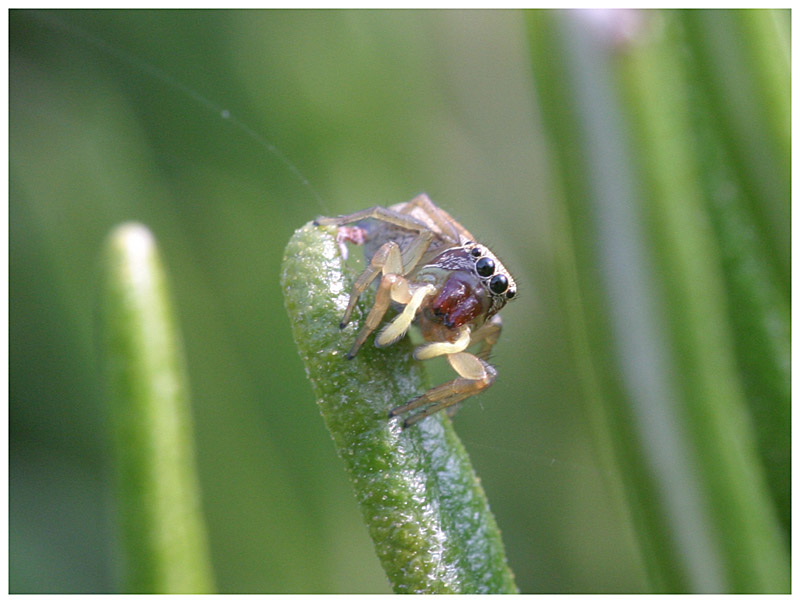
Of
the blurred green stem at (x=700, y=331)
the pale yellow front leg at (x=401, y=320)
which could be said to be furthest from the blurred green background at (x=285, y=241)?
the pale yellow front leg at (x=401, y=320)

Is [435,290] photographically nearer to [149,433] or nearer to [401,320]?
[401,320]

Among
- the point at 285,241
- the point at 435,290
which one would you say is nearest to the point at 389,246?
the point at 435,290

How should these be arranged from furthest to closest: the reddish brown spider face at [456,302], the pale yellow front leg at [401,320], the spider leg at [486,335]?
1. the spider leg at [486,335]
2. the reddish brown spider face at [456,302]
3. the pale yellow front leg at [401,320]

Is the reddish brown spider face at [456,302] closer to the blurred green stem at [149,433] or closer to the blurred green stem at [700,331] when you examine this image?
the blurred green stem at [700,331]

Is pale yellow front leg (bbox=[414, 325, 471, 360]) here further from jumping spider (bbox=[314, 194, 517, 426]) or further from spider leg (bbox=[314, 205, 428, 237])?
spider leg (bbox=[314, 205, 428, 237])

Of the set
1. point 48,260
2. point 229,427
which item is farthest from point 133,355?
point 48,260

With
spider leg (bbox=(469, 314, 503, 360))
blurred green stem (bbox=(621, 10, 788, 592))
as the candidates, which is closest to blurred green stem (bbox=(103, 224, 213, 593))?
spider leg (bbox=(469, 314, 503, 360))
